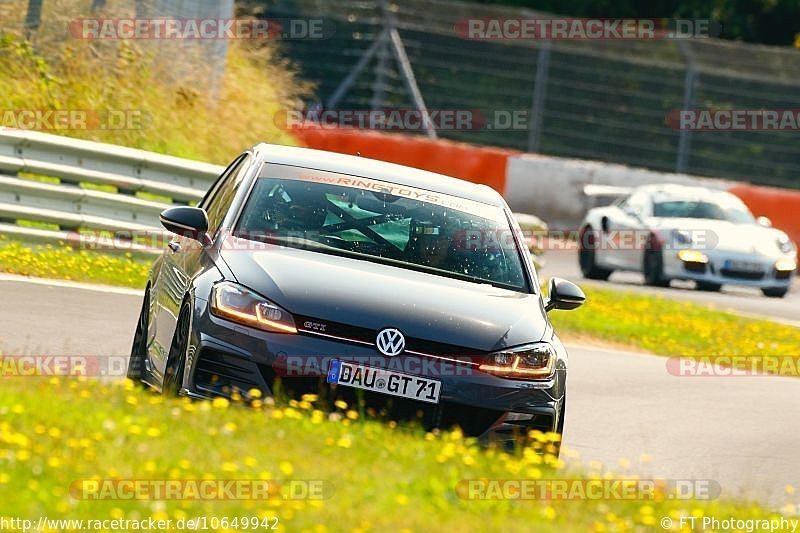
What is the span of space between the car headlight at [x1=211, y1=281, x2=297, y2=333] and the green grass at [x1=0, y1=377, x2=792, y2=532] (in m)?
0.37

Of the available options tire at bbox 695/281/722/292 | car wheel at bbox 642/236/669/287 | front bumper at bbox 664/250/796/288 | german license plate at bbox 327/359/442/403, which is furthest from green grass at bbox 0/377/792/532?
tire at bbox 695/281/722/292

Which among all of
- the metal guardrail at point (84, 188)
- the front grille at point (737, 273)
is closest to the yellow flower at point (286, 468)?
the metal guardrail at point (84, 188)

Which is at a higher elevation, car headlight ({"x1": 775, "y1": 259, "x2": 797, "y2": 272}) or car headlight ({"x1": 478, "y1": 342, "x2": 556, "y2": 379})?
car headlight ({"x1": 478, "y1": 342, "x2": 556, "y2": 379})

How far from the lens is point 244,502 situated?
19.1 feet

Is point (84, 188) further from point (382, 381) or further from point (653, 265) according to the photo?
point (653, 265)

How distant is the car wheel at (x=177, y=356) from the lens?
7809 millimetres

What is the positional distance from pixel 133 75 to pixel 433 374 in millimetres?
14777

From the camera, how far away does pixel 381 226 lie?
8906mm

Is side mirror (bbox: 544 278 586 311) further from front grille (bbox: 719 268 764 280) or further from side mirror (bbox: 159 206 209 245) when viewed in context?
front grille (bbox: 719 268 764 280)

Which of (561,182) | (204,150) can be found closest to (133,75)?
(204,150)

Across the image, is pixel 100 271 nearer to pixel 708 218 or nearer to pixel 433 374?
pixel 433 374

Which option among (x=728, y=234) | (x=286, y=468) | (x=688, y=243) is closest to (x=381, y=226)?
(x=286, y=468)

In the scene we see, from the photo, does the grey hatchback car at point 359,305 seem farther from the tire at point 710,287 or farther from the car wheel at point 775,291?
the tire at point 710,287

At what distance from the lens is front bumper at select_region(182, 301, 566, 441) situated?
757cm
